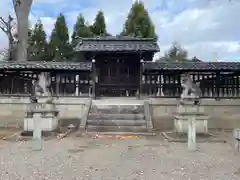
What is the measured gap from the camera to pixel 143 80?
17.8 m

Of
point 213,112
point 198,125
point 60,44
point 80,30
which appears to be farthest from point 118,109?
point 60,44

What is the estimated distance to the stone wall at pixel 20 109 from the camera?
55.4 ft

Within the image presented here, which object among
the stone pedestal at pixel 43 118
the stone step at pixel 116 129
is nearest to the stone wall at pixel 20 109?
the stone step at pixel 116 129

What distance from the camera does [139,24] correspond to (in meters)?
31.0

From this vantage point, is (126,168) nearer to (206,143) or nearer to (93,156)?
(93,156)

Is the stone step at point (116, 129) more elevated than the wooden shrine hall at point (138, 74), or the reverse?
the wooden shrine hall at point (138, 74)

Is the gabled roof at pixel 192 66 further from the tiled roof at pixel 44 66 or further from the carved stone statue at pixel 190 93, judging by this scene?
the tiled roof at pixel 44 66

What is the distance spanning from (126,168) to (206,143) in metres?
5.00

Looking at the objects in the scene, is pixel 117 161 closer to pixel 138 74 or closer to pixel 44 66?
pixel 44 66

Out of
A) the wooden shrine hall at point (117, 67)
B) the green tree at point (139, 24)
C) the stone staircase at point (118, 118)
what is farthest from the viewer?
the green tree at point (139, 24)

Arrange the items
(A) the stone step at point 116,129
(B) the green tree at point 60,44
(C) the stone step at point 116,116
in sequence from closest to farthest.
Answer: (A) the stone step at point 116,129 < (C) the stone step at point 116,116 < (B) the green tree at point 60,44

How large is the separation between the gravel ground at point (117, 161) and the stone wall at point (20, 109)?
5.46 metres

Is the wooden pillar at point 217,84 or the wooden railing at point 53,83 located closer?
the wooden pillar at point 217,84

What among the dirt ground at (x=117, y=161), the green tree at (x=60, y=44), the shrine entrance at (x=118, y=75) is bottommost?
the dirt ground at (x=117, y=161)
